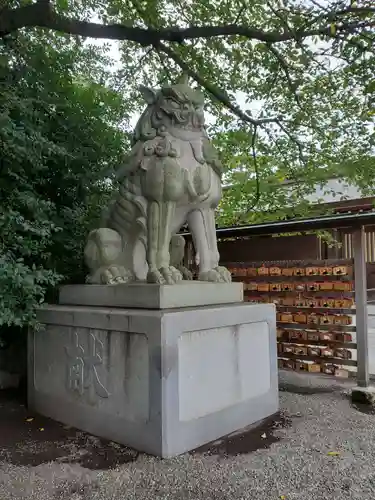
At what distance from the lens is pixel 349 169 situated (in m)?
6.07

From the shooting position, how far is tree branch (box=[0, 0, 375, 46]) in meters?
4.20

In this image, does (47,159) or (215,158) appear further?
(47,159)

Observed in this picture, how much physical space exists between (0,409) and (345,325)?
12.0 ft

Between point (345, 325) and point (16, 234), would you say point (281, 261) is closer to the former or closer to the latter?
point (345, 325)

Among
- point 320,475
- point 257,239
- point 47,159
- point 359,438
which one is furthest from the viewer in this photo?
point 257,239

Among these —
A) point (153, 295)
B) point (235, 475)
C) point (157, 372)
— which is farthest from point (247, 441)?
point (153, 295)

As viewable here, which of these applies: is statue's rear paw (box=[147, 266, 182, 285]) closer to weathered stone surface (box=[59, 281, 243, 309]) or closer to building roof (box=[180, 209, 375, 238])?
A: weathered stone surface (box=[59, 281, 243, 309])

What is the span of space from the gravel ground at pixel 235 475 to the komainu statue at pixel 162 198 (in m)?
1.36

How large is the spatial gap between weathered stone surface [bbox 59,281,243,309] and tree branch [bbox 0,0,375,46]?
8.35ft

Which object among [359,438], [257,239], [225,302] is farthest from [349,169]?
[359,438]

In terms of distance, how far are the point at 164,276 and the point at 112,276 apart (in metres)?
0.63

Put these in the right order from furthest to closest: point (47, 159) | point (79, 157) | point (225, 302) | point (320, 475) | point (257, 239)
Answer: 1. point (257, 239)
2. point (79, 157)
3. point (47, 159)
4. point (225, 302)
5. point (320, 475)

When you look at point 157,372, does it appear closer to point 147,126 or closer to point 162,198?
point 162,198

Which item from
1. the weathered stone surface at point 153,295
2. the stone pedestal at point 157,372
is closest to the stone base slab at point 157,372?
the stone pedestal at point 157,372
